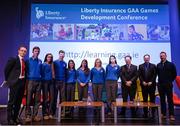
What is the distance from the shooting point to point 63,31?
7.86 metres

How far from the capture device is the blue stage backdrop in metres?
7.76

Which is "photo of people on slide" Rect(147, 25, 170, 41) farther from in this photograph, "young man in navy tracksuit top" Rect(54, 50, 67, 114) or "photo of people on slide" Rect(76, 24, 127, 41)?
"young man in navy tracksuit top" Rect(54, 50, 67, 114)

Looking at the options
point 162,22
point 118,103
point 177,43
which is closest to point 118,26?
point 162,22

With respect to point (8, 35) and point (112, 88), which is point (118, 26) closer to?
point (112, 88)

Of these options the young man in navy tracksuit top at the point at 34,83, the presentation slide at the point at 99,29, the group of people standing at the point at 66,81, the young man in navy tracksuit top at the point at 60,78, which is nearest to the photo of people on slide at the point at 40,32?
the presentation slide at the point at 99,29

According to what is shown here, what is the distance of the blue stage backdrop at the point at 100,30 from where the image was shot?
25.5 feet

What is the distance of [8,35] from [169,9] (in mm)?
4883

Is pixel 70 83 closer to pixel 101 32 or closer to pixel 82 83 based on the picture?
pixel 82 83

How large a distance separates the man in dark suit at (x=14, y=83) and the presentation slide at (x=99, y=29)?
287 centimetres

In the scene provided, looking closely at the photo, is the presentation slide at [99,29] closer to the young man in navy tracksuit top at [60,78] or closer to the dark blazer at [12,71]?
the young man in navy tracksuit top at [60,78]

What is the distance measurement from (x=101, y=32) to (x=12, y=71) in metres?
3.55

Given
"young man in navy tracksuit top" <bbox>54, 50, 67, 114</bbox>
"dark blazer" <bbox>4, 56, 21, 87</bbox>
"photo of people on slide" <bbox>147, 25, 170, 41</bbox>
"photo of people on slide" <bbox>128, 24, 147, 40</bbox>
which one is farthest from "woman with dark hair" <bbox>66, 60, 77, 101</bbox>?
"photo of people on slide" <bbox>147, 25, 170, 41</bbox>

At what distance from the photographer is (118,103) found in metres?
5.36

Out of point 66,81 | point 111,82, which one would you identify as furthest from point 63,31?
point 111,82
